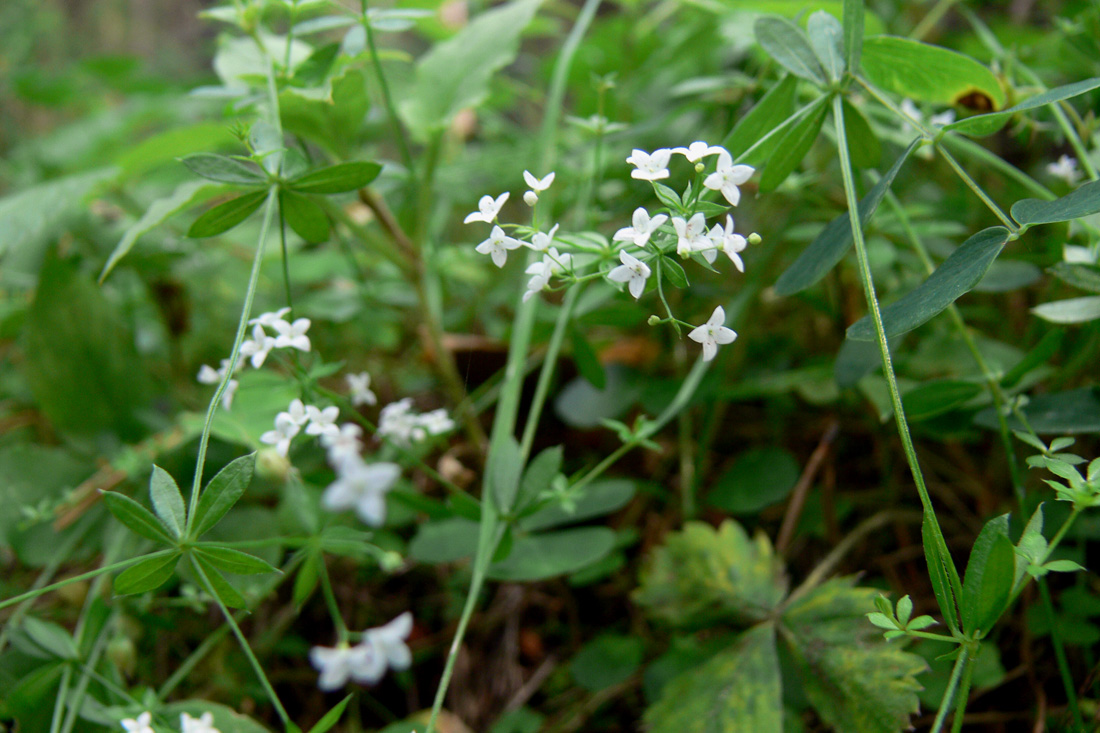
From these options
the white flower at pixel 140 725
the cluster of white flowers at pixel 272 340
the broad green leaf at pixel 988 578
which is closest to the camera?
the broad green leaf at pixel 988 578

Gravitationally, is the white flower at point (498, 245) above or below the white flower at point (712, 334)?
above

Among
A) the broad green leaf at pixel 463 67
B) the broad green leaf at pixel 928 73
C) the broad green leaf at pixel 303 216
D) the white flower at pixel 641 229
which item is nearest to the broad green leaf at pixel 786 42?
the broad green leaf at pixel 928 73

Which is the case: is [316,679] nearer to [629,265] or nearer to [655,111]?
[629,265]

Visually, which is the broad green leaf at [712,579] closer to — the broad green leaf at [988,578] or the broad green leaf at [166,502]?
the broad green leaf at [988,578]

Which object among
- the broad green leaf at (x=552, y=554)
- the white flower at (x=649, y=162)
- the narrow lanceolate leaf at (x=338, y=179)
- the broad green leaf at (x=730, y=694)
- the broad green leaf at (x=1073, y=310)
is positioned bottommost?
the broad green leaf at (x=730, y=694)

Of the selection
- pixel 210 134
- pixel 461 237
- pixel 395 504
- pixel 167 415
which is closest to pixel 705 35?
pixel 461 237

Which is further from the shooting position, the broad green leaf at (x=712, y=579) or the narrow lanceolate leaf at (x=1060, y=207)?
the broad green leaf at (x=712, y=579)

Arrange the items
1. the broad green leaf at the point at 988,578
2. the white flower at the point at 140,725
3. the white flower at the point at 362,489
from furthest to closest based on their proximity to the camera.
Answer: the white flower at the point at 140,725 < the broad green leaf at the point at 988,578 < the white flower at the point at 362,489
